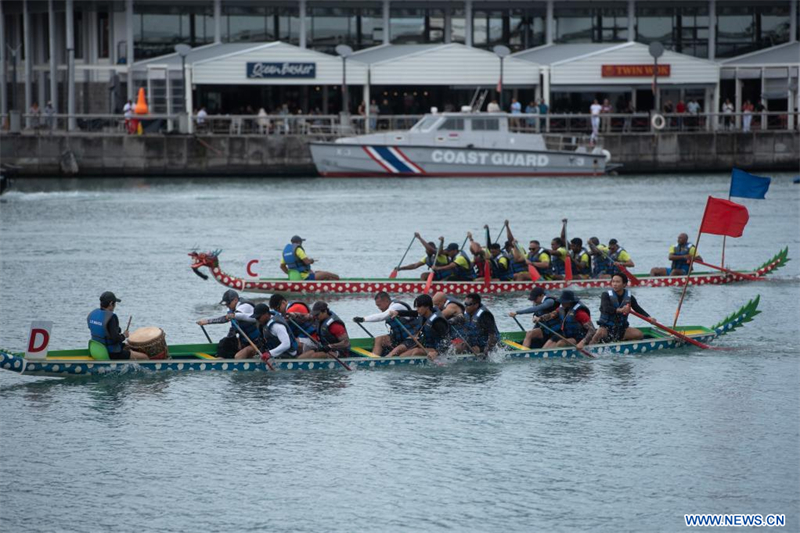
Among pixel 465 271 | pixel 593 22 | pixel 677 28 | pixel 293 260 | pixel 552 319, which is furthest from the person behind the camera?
pixel 677 28

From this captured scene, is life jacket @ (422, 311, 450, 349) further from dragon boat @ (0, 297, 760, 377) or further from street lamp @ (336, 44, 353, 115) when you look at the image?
street lamp @ (336, 44, 353, 115)

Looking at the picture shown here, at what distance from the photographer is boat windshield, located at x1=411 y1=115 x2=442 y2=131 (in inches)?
2183

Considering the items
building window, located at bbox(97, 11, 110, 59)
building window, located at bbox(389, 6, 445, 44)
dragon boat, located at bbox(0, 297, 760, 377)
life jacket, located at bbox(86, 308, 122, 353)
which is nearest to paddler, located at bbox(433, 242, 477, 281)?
dragon boat, located at bbox(0, 297, 760, 377)

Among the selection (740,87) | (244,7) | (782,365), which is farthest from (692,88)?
(782,365)

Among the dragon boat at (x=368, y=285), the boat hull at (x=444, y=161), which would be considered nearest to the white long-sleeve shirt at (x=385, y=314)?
the dragon boat at (x=368, y=285)

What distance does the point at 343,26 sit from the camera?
66.6 metres

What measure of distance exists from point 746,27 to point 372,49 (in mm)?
20441

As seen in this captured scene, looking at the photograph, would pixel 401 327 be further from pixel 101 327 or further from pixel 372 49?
pixel 372 49

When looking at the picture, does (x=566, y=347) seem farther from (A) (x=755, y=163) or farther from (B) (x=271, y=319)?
(A) (x=755, y=163)

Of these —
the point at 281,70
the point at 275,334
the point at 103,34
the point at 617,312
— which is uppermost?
the point at 103,34

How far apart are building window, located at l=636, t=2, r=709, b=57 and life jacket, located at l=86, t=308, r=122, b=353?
52.1 meters

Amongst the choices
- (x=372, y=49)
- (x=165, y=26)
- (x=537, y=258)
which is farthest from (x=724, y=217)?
(x=165, y=26)

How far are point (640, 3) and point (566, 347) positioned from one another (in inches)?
1893

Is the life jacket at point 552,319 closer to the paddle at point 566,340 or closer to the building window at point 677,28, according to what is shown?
the paddle at point 566,340
